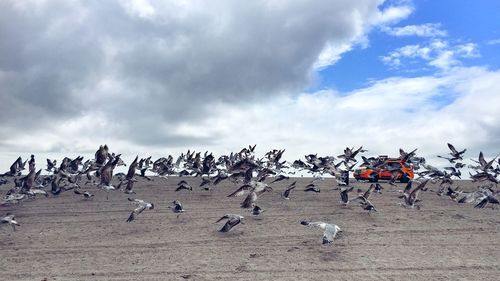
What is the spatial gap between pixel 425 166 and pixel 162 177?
59.1 feet

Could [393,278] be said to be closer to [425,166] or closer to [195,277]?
[195,277]

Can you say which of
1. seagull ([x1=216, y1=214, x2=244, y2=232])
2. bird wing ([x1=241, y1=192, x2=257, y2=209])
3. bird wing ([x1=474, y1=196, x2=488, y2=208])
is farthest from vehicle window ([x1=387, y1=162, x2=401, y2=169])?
seagull ([x1=216, y1=214, x2=244, y2=232])

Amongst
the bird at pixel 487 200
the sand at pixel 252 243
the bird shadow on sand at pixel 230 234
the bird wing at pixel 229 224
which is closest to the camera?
the sand at pixel 252 243

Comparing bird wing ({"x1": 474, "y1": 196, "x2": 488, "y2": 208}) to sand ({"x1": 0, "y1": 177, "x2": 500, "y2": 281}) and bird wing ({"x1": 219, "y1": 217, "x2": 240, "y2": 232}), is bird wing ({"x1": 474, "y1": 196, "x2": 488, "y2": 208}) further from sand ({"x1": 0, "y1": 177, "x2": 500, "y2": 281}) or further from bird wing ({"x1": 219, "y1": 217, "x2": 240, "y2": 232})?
bird wing ({"x1": 219, "y1": 217, "x2": 240, "y2": 232})

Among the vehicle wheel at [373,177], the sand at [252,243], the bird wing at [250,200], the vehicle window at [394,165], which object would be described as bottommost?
the sand at [252,243]

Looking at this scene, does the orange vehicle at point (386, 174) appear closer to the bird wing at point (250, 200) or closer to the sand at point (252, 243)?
the sand at point (252, 243)

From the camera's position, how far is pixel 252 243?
54.6 ft

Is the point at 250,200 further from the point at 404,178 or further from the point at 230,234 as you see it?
the point at 404,178

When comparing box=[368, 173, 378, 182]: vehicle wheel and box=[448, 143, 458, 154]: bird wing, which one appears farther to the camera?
box=[368, 173, 378, 182]: vehicle wheel

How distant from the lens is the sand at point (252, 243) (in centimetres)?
1378

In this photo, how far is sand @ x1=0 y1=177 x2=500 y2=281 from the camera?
13.8m

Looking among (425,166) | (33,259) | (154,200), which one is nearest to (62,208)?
(154,200)

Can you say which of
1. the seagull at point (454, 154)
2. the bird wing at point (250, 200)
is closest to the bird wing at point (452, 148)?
the seagull at point (454, 154)

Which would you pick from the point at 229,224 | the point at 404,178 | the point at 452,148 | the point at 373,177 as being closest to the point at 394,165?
the point at 404,178
